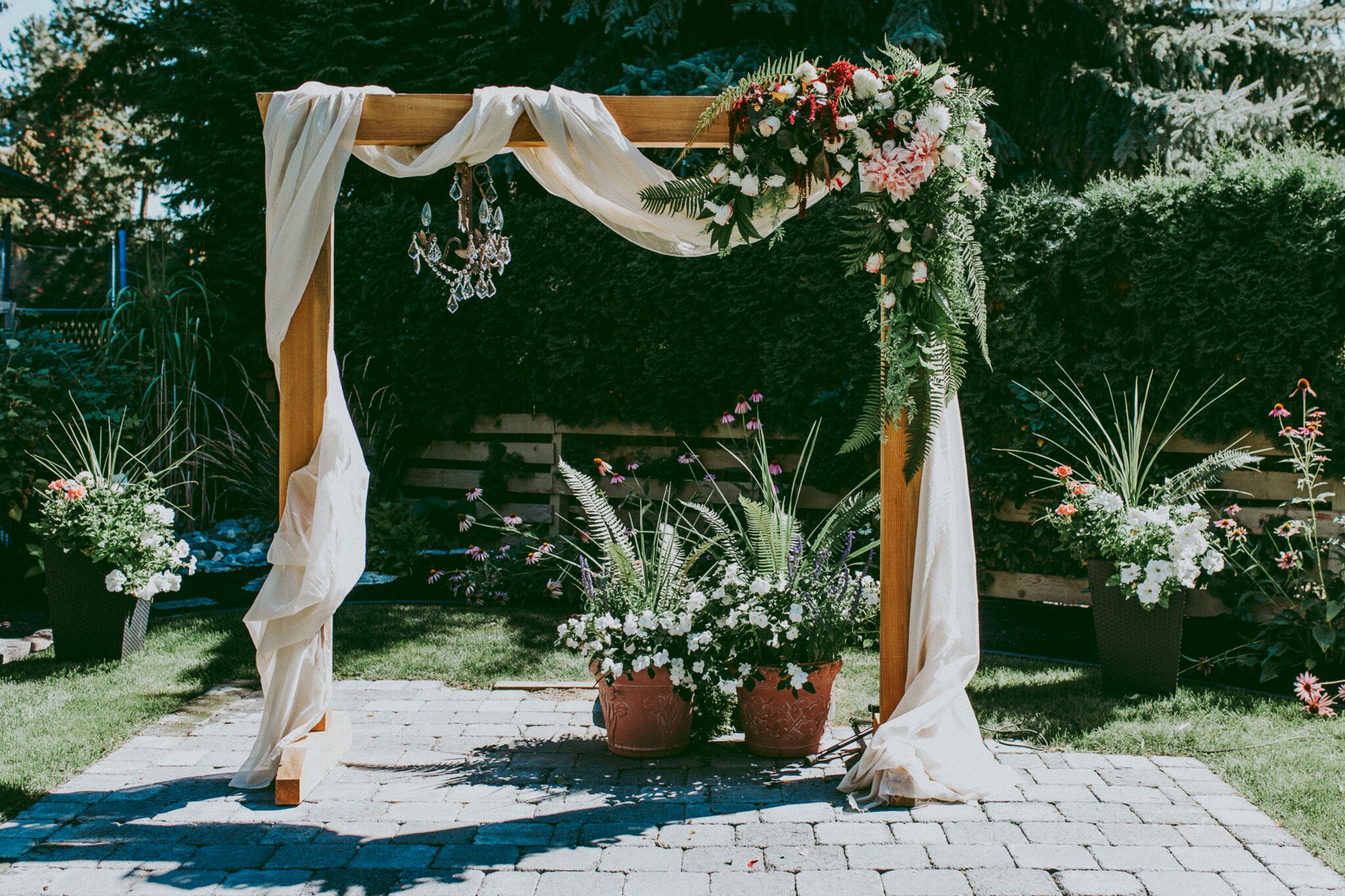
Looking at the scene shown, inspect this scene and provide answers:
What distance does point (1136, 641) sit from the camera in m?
4.34

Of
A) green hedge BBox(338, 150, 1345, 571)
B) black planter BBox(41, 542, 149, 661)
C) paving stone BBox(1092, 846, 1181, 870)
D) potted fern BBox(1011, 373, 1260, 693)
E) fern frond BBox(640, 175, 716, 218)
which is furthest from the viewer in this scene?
black planter BBox(41, 542, 149, 661)

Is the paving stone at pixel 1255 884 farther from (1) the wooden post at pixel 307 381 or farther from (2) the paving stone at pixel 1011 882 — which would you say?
(1) the wooden post at pixel 307 381

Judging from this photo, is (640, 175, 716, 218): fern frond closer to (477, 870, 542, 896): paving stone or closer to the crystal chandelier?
the crystal chandelier

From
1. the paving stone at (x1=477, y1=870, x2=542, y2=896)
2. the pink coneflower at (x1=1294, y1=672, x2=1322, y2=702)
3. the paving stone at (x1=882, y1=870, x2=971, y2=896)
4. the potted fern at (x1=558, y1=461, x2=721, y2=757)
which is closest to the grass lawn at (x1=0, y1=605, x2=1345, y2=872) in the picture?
the pink coneflower at (x1=1294, y1=672, x2=1322, y2=702)

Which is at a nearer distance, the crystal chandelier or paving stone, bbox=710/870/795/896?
paving stone, bbox=710/870/795/896

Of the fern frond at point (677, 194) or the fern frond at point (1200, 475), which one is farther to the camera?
the fern frond at point (1200, 475)

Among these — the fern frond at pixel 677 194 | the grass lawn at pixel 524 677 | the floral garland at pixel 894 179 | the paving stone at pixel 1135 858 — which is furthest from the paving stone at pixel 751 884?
the fern frond at pixel 677 194

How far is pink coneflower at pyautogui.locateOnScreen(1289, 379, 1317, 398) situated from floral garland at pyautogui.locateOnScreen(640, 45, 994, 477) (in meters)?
2.09

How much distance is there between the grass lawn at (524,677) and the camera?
3.41 m

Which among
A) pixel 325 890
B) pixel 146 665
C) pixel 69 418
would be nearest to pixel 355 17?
pixel 69 418

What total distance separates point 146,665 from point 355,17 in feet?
21.4

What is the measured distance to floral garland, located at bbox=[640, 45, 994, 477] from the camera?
3.27 m

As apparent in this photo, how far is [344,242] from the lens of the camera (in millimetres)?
7719

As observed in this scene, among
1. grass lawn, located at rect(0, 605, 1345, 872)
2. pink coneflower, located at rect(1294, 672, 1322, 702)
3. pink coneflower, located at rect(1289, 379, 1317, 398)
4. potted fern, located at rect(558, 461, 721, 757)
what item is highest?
pink coneflower, located at rect(1289, 379, 1317, 398)
